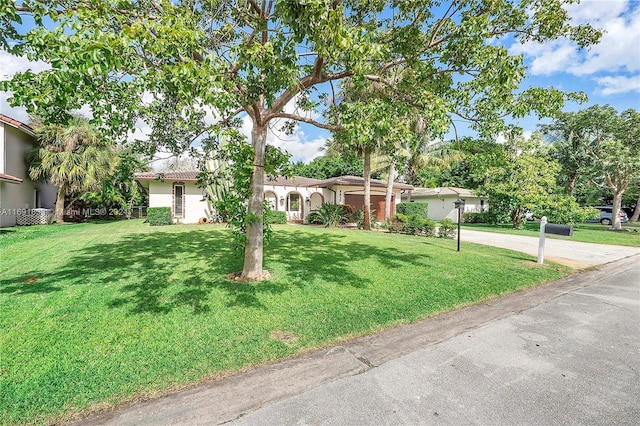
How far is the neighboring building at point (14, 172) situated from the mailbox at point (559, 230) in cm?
2050

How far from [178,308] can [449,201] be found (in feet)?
88.3

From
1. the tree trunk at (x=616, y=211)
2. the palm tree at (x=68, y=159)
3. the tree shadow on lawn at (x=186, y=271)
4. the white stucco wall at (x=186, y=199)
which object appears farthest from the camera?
the tree trunk at (x=616, y=211)

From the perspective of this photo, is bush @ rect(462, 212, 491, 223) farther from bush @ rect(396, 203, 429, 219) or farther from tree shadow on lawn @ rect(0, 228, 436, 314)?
tree shadow on lawn @ rect(0, 228, 436, 314)

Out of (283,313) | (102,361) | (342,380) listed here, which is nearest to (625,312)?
(342,380)

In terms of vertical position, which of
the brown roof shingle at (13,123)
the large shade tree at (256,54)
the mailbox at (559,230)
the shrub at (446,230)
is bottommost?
the shrub at (446,230)

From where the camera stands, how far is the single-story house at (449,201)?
26250 millimetres

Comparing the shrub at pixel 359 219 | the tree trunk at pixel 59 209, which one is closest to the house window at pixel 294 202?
the shrub at pixel 359 219

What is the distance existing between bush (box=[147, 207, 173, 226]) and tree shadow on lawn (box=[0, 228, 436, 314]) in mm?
6695

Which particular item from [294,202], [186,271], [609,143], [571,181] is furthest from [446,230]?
[571,181]

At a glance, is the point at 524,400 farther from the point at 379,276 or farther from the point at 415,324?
the point at 379,276

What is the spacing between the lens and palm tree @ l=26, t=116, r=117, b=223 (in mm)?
15812

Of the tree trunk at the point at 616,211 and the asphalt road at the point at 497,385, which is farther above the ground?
the tree trunk at the point at 616,211

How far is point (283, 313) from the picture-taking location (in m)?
4.18

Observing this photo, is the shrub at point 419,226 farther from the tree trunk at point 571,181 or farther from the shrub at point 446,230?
the tree trunk at point 571,181
